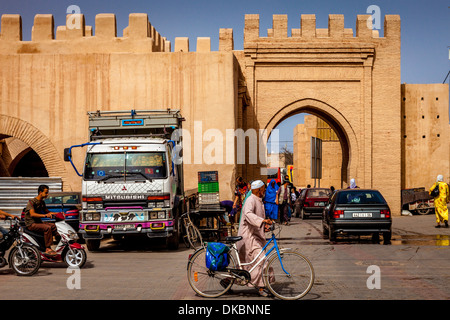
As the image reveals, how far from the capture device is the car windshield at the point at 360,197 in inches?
567

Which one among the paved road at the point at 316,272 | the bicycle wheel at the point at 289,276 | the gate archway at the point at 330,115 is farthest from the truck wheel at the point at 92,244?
the gate archway at the point at 330,115

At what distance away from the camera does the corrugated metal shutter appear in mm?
17031

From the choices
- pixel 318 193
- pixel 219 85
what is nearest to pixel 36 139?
pixel 219 85

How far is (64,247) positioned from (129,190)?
8.10ft

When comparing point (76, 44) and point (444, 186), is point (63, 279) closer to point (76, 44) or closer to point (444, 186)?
point (444, 186)

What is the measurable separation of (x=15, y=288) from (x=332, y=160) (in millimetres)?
40366

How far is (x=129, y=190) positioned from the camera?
41.0 feet

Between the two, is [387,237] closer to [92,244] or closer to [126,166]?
[126,166]

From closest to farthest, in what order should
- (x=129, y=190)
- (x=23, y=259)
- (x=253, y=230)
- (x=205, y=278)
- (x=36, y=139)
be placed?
(x=205, y=278), (x=253, y=230), (x=23, y=259), (x=129, y=190), (x=36, y=139)

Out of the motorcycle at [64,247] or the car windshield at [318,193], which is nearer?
the motorcycle at [64,247]

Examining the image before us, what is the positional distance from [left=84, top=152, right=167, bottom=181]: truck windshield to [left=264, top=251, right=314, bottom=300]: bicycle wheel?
5.96 metres
